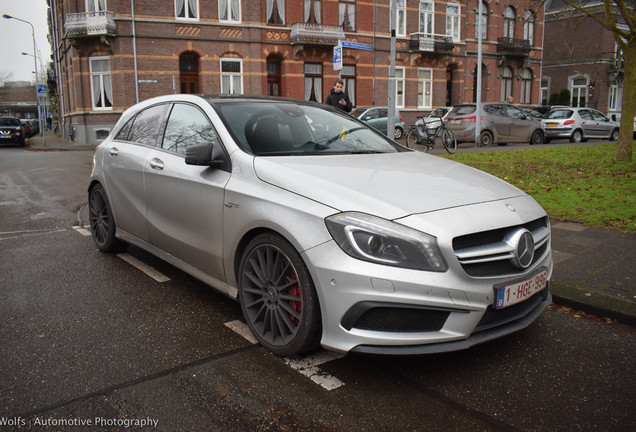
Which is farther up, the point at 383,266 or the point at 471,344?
the point at 383,266

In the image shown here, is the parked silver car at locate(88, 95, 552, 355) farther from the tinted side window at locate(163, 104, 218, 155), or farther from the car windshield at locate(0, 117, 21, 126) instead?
the car windshield at locate(0, 117, 21, 126)

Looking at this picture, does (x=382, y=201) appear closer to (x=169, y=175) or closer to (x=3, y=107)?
(x=169, y=175)

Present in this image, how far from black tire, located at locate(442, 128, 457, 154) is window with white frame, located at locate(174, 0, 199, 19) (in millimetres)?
17096

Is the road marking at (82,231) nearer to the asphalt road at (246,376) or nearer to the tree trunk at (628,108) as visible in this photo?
the asphalt road at (246,376)

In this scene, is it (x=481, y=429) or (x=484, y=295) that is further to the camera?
(x=484, y=295)

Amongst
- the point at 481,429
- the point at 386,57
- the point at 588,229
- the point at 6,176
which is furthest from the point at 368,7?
the point at 481,429

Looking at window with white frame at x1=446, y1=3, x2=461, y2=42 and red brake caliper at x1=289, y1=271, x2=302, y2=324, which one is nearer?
red brake caliper at x1=289, y1=271, x2=302, y2=324

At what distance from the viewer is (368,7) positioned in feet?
A: 102

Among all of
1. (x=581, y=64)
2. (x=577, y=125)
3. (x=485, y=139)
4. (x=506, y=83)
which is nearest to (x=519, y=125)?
(x=485, y=139)

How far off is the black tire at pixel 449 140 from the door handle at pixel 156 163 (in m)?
12.7

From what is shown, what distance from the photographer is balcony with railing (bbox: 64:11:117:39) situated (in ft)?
83.3

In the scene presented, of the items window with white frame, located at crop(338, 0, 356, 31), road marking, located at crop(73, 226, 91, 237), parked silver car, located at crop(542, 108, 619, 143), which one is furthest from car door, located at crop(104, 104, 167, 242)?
window with white frame, located at crop(338, 0, 356, 31)

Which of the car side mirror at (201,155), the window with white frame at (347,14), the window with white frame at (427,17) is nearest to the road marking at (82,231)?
the car side mirror at (201,155)

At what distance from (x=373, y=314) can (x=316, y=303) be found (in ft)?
1.17
